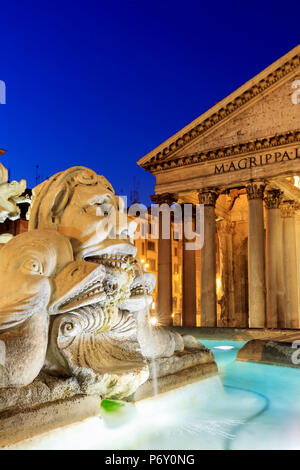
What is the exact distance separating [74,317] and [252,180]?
1430 centimetres

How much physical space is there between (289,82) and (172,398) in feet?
49.6

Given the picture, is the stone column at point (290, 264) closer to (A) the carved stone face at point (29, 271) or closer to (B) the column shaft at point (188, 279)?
(B) the column shaft at point (188, 279)

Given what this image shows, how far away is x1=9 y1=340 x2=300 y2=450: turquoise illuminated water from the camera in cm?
248

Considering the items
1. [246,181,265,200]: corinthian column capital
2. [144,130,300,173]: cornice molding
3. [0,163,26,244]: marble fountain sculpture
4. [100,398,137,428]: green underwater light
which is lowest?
A: [100,398,137,428]: green underwater light

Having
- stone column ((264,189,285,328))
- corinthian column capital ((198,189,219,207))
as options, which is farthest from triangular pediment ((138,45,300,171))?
stone column ((264,189,285,328))

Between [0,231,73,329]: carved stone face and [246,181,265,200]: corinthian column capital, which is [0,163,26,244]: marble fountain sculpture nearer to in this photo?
[0,231,73,329]: carved stone face

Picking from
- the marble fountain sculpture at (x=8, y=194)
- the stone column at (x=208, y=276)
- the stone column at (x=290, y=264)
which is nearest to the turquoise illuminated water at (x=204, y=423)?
the marble fountain sculpture at (x=8, y=194)

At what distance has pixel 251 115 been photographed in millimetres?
16594

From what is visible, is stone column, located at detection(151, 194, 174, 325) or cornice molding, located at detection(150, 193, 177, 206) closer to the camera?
stone column, located at detection(151, 194, 174, 325)

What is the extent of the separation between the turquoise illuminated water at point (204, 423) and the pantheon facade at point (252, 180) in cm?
1205

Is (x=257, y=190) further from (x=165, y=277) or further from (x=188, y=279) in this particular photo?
(x=188, y=279)

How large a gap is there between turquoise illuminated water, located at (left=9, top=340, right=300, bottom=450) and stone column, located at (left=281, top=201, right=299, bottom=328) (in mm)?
14754

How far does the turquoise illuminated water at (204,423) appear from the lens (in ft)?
8.15

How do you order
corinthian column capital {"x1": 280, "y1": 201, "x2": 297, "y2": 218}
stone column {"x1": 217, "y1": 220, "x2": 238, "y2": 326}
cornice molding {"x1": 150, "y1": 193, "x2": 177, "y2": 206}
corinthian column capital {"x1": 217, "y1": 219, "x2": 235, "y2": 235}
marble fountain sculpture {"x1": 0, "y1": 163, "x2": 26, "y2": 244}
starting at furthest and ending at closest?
1. corinthian column capital {"x1": 217, "y1": 219, "x2": 235, "y2": 235}
2. stone column {"x1": 217, "y1": 220, "x2": 238, "y2": 326}
3. corinthian column capital {"x1": 280, "y1": 201, "x2": 297, "y2": 218}
4. cornice molding {"x1": 150, "y1": 193, "x2": 177, "y2": 206}
5. marble fountain sculpture {"x1": 0, "y1": 163, "x2": 26, "y2": 244}
